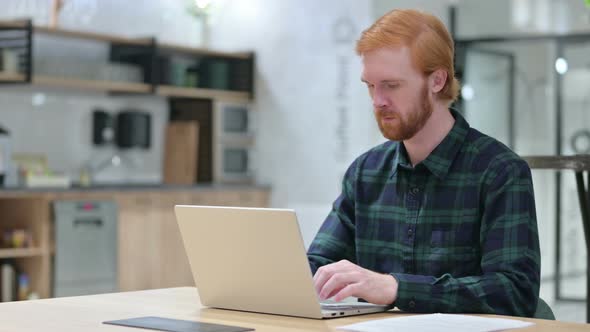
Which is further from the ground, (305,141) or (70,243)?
(305,141)

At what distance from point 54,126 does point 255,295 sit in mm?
5617

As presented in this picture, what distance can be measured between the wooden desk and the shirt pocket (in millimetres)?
247

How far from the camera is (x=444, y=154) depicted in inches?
86.9

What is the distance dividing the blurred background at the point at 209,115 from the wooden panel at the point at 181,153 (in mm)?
11

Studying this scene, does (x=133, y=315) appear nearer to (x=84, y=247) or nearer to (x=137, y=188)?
(x=84, y=247)

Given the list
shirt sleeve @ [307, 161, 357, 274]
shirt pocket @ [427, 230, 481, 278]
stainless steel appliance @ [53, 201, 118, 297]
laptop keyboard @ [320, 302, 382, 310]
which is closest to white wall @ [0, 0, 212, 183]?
stainless steel appliance @ [53, 201, 118, 297]

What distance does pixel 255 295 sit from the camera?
1923 mm

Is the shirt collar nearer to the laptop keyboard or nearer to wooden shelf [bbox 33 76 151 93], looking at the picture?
the laptop keyboard

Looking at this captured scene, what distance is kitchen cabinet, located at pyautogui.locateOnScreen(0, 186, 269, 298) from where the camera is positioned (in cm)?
642

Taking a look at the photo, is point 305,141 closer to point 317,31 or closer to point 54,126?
point 317,31

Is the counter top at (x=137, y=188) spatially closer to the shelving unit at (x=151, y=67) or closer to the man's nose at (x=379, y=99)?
the shelving unit at (x=151, y=67)

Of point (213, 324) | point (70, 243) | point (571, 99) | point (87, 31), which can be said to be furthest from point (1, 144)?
point (213, 324)

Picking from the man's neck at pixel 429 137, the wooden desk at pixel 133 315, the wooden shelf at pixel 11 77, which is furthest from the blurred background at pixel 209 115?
the man's neck at pixel 429 137

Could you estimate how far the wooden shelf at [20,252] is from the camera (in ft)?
20.3
